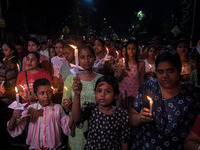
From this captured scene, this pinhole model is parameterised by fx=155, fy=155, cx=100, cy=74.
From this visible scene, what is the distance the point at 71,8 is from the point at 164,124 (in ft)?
110

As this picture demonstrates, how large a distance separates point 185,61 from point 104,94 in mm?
3137

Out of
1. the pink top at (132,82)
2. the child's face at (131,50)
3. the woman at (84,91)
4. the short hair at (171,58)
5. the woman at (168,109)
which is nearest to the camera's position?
the woman at (168,109)

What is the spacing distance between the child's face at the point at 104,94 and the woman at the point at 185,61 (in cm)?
263

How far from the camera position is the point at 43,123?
8.39 ft

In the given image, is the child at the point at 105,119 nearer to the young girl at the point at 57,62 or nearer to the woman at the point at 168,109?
the woman at the point at 168,109

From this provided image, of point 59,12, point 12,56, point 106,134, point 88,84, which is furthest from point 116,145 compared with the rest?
point 59,12

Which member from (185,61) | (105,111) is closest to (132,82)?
(185,61)

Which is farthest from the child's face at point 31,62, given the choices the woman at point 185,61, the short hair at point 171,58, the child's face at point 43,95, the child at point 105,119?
the woman at point 185,61

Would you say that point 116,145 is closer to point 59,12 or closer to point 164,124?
point 164,124

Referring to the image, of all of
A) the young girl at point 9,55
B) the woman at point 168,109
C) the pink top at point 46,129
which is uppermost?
the young girl at point 9,55

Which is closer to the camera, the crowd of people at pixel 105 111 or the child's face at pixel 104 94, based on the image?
the crowd of people at pixel 105 111

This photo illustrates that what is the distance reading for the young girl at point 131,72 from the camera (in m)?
4.47

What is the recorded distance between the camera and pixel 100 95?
2332 millimetres

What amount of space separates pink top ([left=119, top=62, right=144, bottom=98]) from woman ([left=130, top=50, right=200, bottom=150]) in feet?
7.77
